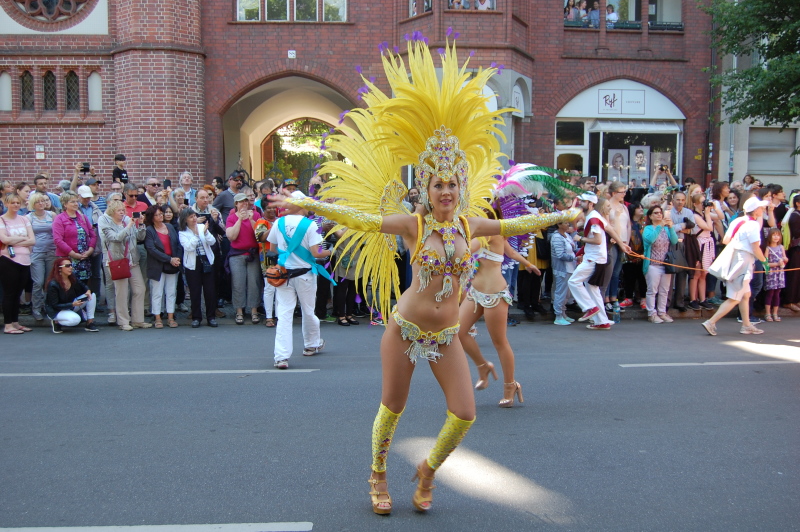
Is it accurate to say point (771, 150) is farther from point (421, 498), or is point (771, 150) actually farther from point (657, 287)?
point (421, 498)

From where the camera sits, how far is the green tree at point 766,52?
603 inches

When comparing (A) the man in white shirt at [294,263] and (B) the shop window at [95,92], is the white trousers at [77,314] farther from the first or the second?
(B) the shop window at [95,92]

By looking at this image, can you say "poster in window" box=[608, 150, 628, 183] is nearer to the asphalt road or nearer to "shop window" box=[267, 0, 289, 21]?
"shop window" box=[267, 0, 289, 21]

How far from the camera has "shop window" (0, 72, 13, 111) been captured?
17.6 metres

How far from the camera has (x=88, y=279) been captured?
10.7 metres

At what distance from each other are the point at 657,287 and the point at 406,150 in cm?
788

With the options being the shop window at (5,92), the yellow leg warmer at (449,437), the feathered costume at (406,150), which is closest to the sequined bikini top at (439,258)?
the feathered costume at (406,150)

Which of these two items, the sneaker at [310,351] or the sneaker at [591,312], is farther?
the sneaker at [591,312]

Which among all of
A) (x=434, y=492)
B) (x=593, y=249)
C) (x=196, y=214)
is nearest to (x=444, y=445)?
(x=434, y=492)

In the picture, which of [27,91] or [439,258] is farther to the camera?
[27,91]

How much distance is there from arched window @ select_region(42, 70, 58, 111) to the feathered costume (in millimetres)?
15469

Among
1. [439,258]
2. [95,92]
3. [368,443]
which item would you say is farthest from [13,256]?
[95,92]

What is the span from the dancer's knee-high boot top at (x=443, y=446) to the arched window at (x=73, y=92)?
16.7m

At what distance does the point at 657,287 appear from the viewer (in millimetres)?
11273
